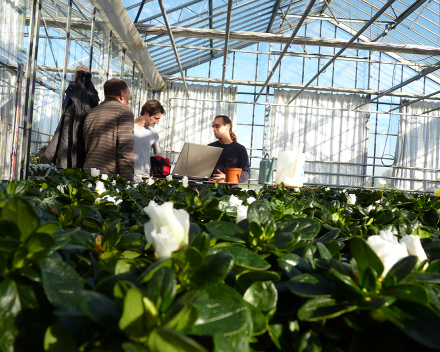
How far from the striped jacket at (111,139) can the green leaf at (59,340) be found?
271cm

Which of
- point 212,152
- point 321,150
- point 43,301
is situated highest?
point 321,150

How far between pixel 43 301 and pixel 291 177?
329 centimetres

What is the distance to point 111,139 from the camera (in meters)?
3.02

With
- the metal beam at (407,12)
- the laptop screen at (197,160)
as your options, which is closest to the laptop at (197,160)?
the laptop screen at (197,160)

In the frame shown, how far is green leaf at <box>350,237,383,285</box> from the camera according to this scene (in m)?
0.36

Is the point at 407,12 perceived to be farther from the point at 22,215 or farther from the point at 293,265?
the point at 22,215

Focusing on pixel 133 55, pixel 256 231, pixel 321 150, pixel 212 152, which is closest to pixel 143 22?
pixel 133 55

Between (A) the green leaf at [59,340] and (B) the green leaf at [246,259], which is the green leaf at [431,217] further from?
(A) the green leaf at [59,340]

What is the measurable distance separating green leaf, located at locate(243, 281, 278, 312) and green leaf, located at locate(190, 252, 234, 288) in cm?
4

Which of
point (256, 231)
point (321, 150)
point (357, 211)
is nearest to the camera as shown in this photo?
point (256, 231)

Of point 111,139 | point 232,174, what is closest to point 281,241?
point 111,139

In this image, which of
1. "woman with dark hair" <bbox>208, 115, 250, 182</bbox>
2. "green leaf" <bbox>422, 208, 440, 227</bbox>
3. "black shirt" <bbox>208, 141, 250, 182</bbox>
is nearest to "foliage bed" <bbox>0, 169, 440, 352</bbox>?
"green leaf" <bbox>422, 208, 440, 227</bbox>

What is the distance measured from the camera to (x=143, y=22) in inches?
327

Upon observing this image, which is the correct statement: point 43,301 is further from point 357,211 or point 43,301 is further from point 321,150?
point 321,150
